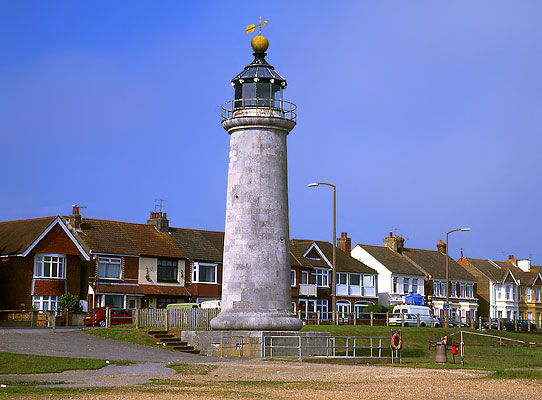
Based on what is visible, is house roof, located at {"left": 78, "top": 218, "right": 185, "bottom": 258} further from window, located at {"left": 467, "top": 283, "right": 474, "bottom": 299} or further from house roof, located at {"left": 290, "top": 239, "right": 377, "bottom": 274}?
window, located at {"left": 467, "top": 283, "right": 474, "bottom": 299}

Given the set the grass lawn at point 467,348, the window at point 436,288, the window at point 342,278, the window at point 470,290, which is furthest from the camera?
the window at point 470,290

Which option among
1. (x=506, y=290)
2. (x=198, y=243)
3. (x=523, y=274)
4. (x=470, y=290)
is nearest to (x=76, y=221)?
(x=198, y=243)

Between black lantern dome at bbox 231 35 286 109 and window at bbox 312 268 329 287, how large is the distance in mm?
41347

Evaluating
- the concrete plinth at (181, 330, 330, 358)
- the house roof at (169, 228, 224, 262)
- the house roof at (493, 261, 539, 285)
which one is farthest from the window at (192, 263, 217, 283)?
the house roof at (493, 261, 539, 285)

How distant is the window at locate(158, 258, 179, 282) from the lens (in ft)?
218

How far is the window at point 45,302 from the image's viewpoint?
59125 mm

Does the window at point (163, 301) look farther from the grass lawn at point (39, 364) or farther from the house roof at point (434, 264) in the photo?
the grass lawn at point (39, 364)

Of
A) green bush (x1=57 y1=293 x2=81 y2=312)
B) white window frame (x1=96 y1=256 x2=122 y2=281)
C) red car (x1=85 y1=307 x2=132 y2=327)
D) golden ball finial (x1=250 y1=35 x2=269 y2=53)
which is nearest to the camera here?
golden ball finial (x1=250 y1=35 x2=269 y2=53)

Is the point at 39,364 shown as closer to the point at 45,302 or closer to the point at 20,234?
the point at 45,302

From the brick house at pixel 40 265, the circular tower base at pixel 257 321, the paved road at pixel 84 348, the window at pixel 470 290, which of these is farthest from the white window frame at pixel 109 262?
the window at pixel 470 290

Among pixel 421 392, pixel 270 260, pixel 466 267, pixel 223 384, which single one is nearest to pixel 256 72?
pixel 270 260

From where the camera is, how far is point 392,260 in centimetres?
8769

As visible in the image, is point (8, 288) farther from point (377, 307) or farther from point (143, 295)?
point (377, 307)

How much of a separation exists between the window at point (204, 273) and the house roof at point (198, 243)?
606mm
